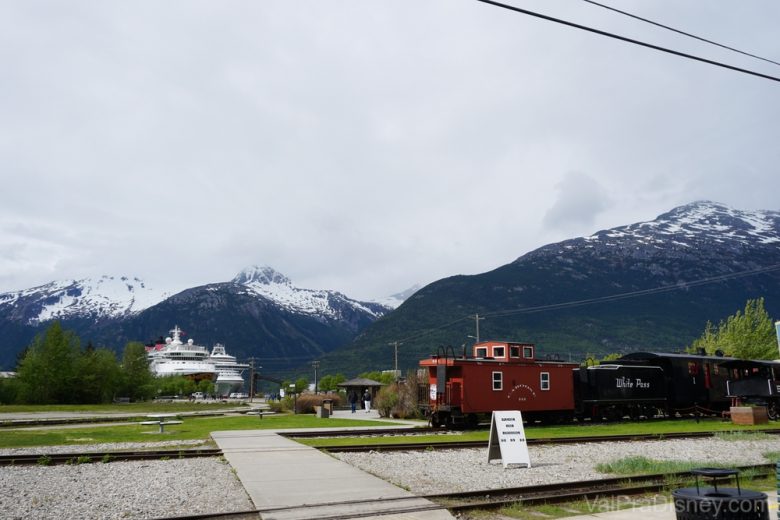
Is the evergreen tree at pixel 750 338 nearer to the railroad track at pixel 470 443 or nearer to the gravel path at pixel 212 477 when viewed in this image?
the railroad track at pixel 470 443

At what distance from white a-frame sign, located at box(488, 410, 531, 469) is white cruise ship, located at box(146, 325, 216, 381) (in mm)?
147301

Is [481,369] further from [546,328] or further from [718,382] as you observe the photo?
[546,328]

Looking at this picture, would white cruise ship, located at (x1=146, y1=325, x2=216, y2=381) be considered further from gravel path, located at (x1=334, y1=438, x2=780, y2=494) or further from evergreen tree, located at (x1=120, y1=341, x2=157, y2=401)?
gravel path, located at (x1=334, y1=438, x2=780, y2=494)

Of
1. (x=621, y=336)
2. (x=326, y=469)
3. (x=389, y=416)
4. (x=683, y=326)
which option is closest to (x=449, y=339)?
(x=621, y=336)

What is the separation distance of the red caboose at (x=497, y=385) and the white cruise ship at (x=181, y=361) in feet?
445

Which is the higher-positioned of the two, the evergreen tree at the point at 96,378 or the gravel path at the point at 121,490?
the evergreen tree at the point at 96,378

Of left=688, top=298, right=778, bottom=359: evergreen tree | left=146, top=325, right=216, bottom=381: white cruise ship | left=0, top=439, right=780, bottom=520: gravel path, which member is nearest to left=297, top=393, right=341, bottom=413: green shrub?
left=0, top=439, right=780, bottom=520: gravel path

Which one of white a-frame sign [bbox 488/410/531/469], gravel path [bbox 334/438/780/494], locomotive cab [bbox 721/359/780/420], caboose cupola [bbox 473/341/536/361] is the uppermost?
caboose cupola [bbox 473/341/536/361]

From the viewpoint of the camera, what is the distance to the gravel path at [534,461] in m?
11.9

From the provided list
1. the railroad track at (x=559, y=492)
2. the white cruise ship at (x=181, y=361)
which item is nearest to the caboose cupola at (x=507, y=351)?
the railroad track at (x=559, y=492)

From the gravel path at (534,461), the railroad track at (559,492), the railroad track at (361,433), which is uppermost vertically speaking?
the railroad track at (559,492)

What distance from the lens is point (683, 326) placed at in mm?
175000

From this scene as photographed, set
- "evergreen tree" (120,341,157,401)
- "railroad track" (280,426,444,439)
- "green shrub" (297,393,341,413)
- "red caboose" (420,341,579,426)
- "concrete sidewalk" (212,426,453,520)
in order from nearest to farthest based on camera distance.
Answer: "concrete sidewalk" (212,426,453,520) → "railroad track" (280,426,444,439) → "red caboose" (420,341,579,426) → "green shrub" (297,393,341,413) → "evergreen tree" (120,341,157,401)

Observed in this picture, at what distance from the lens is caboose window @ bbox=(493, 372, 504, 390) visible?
27.4m
